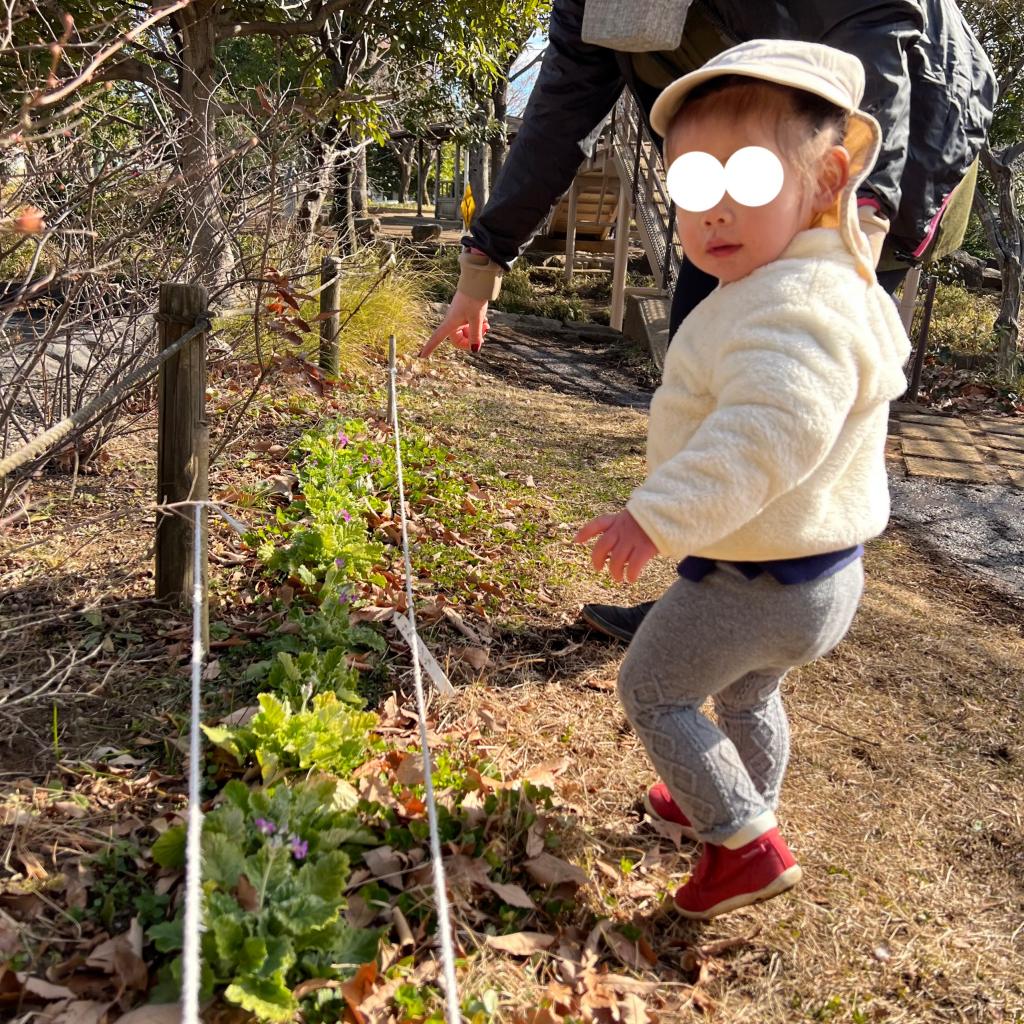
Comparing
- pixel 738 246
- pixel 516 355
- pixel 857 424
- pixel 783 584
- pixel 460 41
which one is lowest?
pixel 516 355

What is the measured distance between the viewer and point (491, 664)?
110 inches

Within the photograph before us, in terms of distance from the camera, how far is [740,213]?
140 cm

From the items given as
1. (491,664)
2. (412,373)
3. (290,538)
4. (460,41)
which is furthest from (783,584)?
(460,41)

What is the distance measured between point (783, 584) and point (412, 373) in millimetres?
5923

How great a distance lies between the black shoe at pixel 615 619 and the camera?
115 inches

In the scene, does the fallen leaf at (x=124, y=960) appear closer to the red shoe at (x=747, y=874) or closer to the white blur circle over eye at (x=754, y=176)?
the red shoe at (x=747, y=874)

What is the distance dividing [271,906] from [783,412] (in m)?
1.14

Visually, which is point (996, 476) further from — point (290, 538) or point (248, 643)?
point (248, 643)

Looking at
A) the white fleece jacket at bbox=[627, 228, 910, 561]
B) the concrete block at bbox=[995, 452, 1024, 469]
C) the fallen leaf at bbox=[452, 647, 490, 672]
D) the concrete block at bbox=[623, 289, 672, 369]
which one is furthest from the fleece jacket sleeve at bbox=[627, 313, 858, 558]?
the concrete block at bbox=[623, 289, 672, 369]

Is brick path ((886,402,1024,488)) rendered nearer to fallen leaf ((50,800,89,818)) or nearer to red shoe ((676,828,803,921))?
red shoe ((676,828,803,921))

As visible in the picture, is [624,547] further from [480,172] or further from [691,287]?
[480,172]

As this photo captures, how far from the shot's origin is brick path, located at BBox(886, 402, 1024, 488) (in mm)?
5625

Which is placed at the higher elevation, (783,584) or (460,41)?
(460,41)

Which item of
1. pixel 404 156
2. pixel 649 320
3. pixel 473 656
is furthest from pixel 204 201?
pixel 404 156
